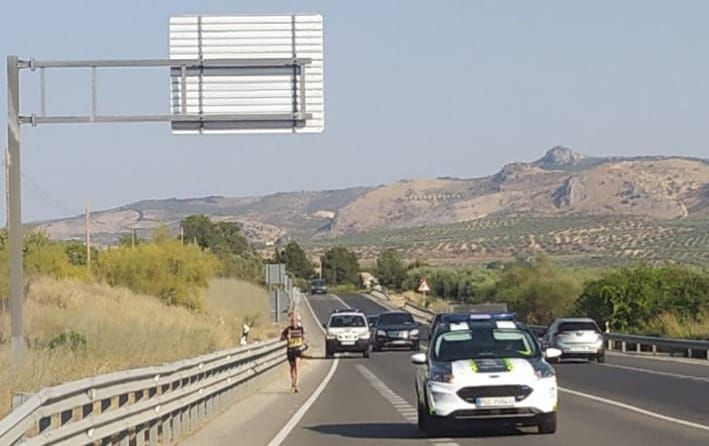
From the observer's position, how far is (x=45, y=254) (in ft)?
206

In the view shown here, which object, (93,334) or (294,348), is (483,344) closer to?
(294,348)

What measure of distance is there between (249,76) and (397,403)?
781 centimetres

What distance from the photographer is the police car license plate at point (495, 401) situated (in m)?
19.8

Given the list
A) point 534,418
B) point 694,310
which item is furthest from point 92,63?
point 694,310

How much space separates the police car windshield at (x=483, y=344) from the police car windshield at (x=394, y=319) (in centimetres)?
4050

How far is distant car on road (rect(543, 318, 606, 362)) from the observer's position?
4647cm

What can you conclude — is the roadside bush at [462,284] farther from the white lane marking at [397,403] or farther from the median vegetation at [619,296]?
the white lane marking at [397,403]

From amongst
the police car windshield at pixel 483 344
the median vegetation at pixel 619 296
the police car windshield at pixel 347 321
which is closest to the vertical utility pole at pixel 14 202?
the police car windshield at pixel 483 344

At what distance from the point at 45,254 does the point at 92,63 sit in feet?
112

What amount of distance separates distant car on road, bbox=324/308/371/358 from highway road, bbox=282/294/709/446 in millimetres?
12498

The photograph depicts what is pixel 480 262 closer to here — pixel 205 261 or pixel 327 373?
pixel 205 261

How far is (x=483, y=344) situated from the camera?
21031mm

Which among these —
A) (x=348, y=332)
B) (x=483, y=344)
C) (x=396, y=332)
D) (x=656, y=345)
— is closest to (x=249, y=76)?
(x=483, y=344)

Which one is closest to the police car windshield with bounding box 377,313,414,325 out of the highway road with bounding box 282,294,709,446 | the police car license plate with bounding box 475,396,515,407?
the highway road with bounding box 282,294,709,446
